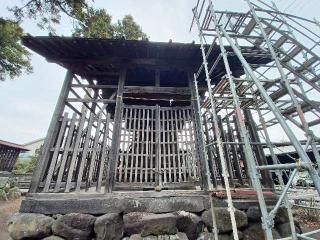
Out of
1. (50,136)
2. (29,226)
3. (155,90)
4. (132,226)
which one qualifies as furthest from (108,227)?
(155,90)

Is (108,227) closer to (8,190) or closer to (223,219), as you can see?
(223,219)

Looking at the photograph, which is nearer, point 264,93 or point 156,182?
point 264,93

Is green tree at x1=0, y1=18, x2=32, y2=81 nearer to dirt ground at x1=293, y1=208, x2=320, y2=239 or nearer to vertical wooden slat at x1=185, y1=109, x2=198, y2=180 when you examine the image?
vertical wooden slat at x1=185, y1=109, x2=198, y2=180

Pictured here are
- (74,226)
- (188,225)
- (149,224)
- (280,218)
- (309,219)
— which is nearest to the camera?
(74,226)

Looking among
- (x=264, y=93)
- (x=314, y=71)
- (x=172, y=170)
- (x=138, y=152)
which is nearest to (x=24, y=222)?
(x=138, y=152)

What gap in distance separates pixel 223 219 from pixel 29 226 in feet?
14.5

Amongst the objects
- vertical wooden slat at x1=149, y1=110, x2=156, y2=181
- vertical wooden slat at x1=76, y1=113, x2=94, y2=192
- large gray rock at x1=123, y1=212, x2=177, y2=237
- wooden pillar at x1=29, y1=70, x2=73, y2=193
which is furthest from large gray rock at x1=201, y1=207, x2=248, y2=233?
wooden pillar at x1=29, y1=70, x2=73, y2=193

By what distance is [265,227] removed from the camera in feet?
9.61

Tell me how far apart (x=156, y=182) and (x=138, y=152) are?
1041 millimetres

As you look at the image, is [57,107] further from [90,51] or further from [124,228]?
[124,228]

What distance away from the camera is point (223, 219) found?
467 centimetres

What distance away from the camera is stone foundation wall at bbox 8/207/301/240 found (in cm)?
425

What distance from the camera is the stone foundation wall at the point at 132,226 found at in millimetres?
4254

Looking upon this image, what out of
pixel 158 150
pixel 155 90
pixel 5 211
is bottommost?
pixel 5 211
